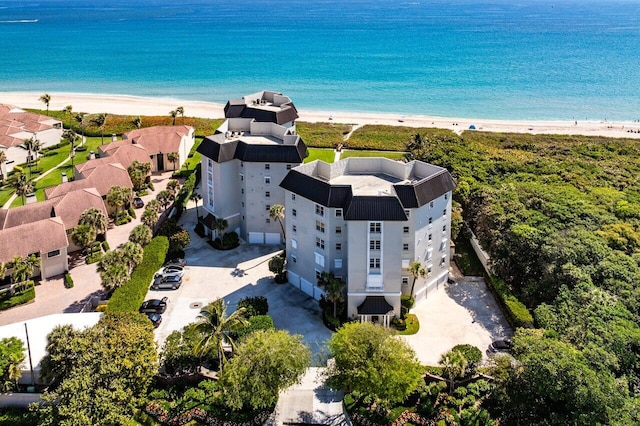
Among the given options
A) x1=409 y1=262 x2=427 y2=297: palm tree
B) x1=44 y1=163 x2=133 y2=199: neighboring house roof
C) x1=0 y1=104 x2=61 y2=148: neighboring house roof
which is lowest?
x1=409 y1=262 x2=427 y2=297: palm tree

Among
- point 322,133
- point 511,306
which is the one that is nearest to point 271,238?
point 511,306

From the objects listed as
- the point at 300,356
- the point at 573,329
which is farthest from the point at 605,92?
the point at 300,356

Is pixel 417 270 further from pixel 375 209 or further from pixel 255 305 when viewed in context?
pixel 255 305

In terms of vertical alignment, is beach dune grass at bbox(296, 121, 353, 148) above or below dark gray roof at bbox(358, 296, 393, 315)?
above

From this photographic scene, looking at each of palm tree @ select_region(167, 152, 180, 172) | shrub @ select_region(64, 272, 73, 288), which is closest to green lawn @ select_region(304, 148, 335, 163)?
palm tree @ select_region(167, 152, 180, 172)

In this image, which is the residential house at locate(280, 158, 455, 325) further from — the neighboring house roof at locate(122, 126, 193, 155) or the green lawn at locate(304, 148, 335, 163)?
the neighboring house roof at locate(122, 126, 193, 155)

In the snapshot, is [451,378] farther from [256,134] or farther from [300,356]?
[256,134]

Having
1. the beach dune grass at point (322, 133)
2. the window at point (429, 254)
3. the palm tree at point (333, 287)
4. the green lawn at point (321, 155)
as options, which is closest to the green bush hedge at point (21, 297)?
the palm tree at point (333, 287)
